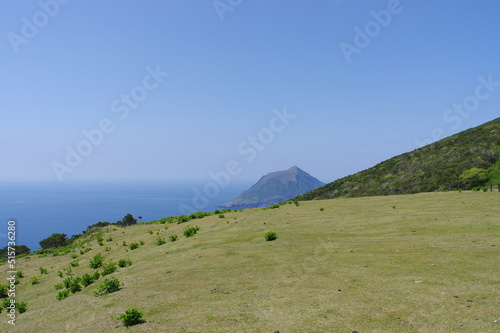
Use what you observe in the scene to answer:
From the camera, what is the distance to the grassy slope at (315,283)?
8.73 m

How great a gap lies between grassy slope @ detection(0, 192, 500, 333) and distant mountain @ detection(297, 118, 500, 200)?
105 feet

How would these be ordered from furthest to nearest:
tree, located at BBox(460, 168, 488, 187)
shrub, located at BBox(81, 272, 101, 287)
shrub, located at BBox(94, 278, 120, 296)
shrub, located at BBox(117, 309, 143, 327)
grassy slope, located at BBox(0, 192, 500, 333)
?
tree, located at BBox(460, 168, 488, 187) < shrub, located at BBox(81, 272, 101, 287) < shrub, located at BBox(94, 278, 120, 296) < shrub, located at BBox(117, 309, 143, 327) < grassy slope, located at BBox(0, 192, 500, 333)

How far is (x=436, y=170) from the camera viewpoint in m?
58.9

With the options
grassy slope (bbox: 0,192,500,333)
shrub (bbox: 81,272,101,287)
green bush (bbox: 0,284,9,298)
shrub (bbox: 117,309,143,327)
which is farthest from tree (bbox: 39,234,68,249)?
shrub (bbox: 117,309,143,327)

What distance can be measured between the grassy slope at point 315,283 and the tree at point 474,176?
2854cm

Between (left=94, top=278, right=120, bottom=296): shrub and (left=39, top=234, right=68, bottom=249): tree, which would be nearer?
(left=94, top=278, right=120, bottom=296): shrub

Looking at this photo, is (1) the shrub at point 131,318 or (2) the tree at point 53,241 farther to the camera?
(2) the tree at point 53,241

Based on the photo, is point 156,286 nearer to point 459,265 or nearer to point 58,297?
point 58,297

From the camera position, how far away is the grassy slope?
8.73 metres

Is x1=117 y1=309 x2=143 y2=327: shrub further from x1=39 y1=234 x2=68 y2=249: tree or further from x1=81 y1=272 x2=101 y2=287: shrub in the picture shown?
x1=39 y1=234 x2=68 y2=249: tree

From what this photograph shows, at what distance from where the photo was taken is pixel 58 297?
51.5ft

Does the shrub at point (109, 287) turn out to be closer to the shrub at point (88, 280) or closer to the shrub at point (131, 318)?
the shrub at point (88, 280)

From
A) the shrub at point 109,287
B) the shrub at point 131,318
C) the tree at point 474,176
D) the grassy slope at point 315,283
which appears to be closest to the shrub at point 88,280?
the grassy slope at point 315,283

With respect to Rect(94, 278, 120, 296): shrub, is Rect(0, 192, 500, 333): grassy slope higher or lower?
lower
